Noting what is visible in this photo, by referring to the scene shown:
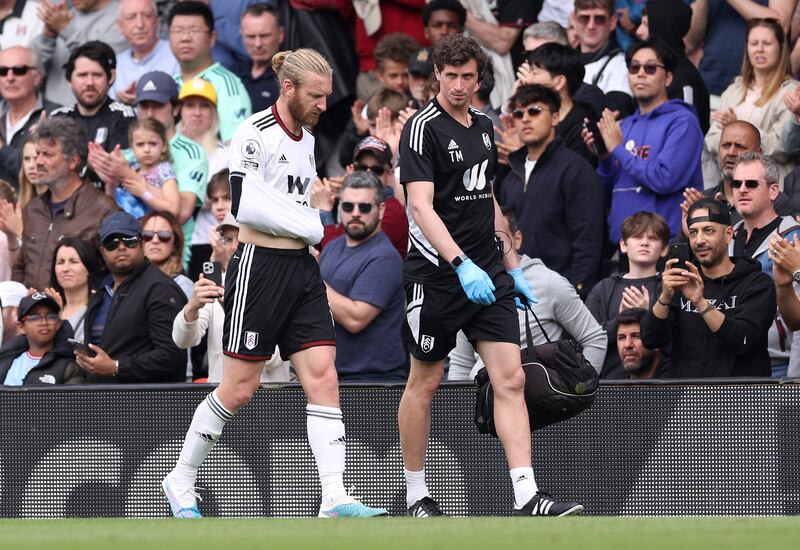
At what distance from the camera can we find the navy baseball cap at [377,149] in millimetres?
11516

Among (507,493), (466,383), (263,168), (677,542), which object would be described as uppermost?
Answer: (263,168)

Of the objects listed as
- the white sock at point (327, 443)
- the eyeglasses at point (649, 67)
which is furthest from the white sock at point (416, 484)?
the eyeglasses at point (649, 67)

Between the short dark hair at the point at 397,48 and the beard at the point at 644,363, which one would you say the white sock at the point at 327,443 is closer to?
the beard at the point at 644,363

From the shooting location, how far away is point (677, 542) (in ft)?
19.3

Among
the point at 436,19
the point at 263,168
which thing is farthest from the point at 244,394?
the point at 436,19

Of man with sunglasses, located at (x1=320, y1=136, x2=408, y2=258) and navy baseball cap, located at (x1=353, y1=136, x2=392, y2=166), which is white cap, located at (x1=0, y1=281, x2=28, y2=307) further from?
navy baseball cap, located at (x1=353, y1=136, x2=392, y2=166)

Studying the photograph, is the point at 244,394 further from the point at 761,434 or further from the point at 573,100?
the point at 573,100

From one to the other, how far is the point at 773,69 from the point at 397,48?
3.18m

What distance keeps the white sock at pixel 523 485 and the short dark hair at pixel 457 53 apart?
6.93ft

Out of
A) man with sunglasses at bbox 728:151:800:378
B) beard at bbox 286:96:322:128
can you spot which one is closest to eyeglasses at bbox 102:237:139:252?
beard at bbox 286:96:322:128

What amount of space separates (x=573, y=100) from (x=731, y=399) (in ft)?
12.7

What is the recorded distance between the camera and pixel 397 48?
12977 mm

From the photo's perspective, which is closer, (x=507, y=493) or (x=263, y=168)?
(x=263, y=168)

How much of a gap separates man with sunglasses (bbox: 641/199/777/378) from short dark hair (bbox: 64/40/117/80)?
20.1 ft
